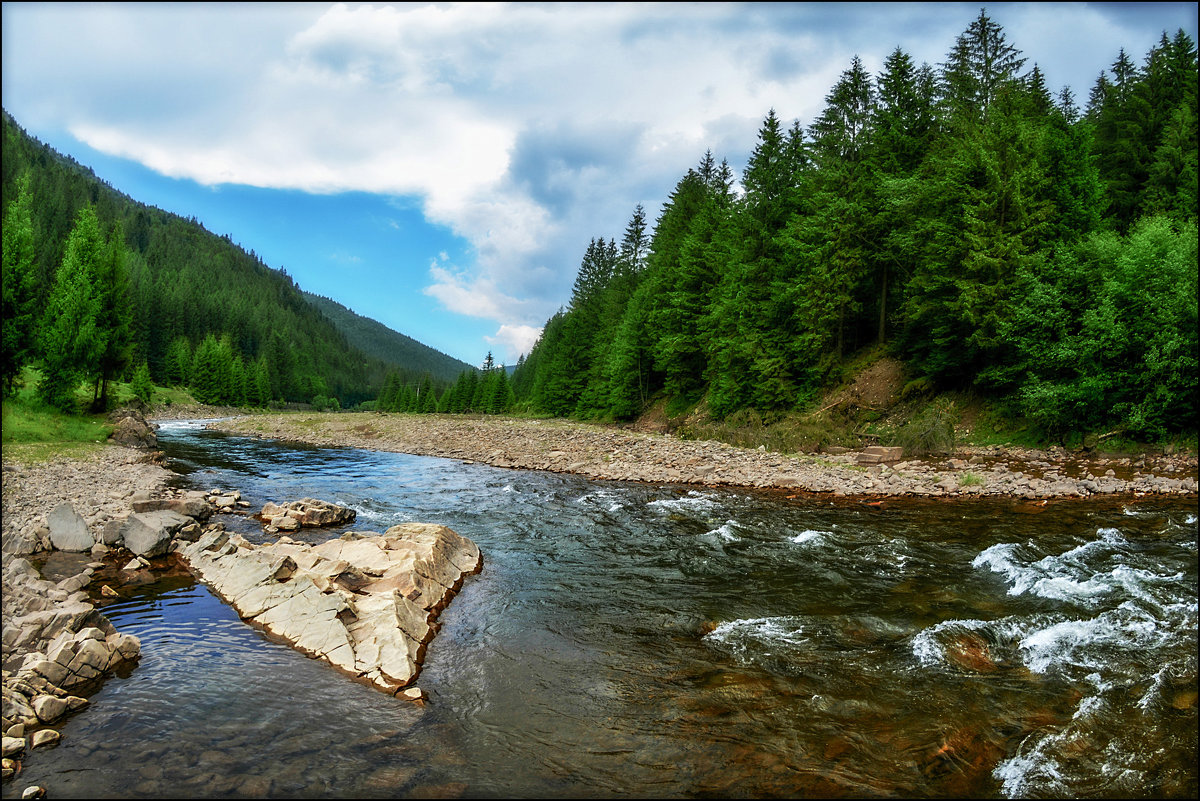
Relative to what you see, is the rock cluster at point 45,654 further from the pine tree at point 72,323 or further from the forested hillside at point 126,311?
the pine tree at point 72,323

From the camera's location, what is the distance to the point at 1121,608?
7.89 meters

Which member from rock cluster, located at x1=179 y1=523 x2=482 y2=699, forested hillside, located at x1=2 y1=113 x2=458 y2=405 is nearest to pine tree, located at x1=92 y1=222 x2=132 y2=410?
forested hillside, located at x1=2 y1=113 x2=458 y2=405

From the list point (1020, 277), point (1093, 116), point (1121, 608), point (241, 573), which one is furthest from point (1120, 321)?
point (1093, 116)

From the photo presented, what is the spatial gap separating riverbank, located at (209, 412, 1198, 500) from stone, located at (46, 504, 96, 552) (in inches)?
603

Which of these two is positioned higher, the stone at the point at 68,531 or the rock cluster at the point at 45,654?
the stone at the point at 68,531

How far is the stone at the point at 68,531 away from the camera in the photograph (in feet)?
33.4

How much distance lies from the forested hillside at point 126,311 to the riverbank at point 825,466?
1321cm

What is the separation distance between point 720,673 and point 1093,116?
5190cm

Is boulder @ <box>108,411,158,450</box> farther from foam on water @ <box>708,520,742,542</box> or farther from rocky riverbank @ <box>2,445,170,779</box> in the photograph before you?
foam on water @ <box>708,520,742,542</box>

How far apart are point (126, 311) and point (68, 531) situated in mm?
26425

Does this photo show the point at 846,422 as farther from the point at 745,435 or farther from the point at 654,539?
the point at 654,539

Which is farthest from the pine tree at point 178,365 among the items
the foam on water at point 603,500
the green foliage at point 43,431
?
the foam on water at point 603,500

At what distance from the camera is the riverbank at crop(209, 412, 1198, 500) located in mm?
14352

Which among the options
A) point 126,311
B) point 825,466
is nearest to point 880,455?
point 825,466
